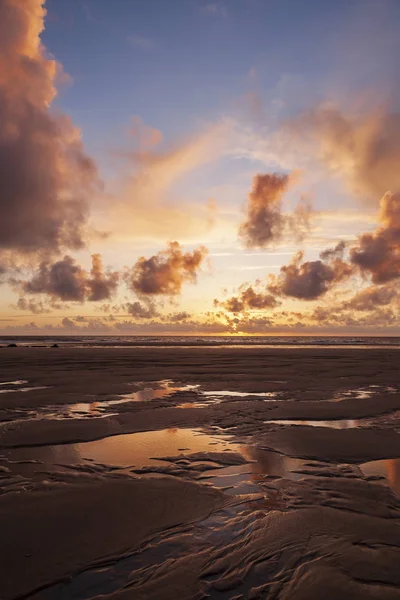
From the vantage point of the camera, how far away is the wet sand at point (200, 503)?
366 centimetres

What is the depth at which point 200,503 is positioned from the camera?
5.30 meters

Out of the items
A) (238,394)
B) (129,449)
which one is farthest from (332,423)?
(129,449)

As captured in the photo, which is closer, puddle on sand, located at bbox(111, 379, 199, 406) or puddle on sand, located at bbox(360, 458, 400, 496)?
puddle on sand, located at bbox(360, 458, 400, 496)

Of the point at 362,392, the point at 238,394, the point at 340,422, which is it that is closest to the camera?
the point at 340,422

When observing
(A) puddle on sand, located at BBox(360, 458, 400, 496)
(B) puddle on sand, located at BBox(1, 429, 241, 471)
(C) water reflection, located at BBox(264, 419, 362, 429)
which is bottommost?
(C) water reflection, located at BBox(264, 419, 362, 429)

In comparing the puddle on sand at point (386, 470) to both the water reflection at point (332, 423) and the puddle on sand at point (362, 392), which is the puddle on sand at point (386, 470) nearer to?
the water reflection at point (332, 423)

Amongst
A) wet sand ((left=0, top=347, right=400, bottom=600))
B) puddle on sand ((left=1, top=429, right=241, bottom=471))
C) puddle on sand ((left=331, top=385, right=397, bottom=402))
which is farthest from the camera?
puddle on sand ((left=331, top=385, right=397, bottom=402))

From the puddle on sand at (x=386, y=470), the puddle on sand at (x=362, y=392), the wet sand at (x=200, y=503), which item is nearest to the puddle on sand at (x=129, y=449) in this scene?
the wet sand at (x=200, y=503)

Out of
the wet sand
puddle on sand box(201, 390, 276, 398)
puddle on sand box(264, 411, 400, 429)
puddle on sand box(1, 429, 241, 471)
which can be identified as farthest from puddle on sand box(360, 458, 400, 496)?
puddle on sand box(201, 390, 276, 398)

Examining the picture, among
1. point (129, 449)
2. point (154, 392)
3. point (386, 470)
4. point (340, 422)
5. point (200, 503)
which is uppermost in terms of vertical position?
point (200, 503)

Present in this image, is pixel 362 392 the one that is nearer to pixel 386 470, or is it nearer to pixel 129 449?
pixel 386 470

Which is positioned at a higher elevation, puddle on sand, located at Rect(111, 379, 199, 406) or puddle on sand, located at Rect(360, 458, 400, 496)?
puddle on sand, located at Rect(360, 458, 400, 496)

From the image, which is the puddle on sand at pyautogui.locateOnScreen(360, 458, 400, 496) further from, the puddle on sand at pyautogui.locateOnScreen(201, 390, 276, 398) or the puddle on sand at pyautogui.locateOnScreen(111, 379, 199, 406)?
the puddle on sand at pyautogui.locateOnScreen(111, 379, 199, 406)

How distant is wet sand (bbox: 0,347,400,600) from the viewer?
12.0 ft
